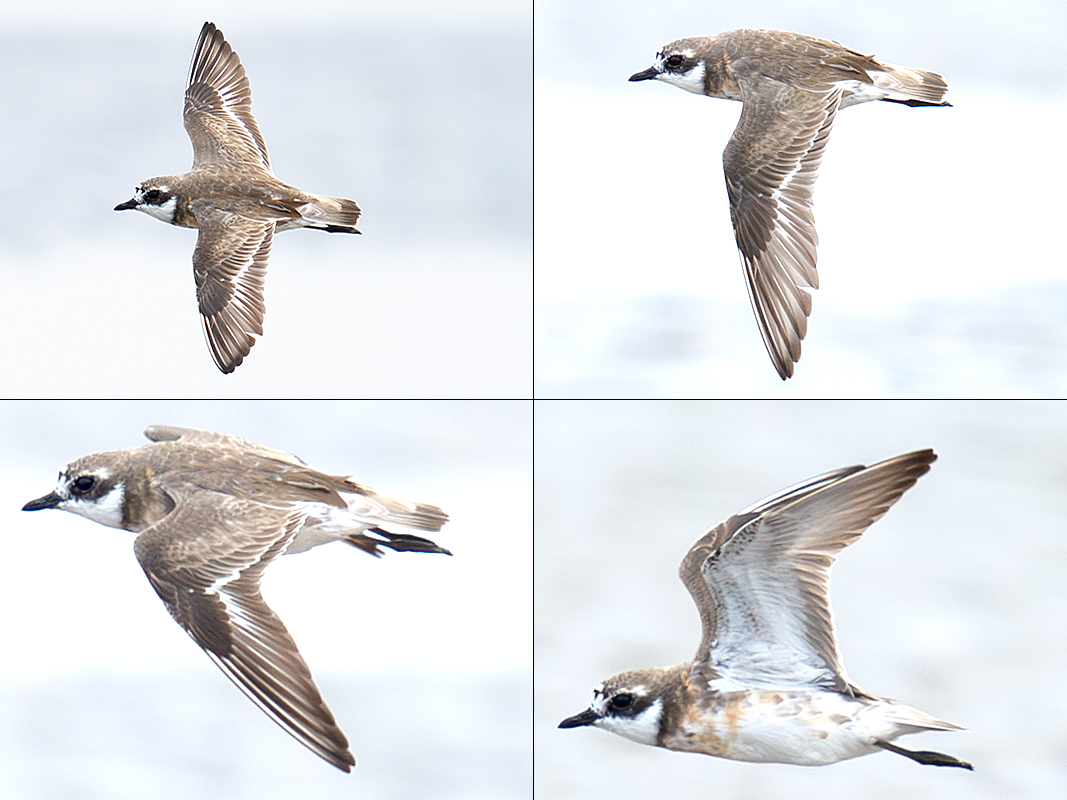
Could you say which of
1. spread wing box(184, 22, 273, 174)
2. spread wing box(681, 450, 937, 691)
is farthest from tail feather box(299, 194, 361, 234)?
spread wing box(681, 450, 937, 691)

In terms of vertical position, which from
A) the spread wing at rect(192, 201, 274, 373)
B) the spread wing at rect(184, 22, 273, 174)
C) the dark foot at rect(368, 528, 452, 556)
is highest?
the spread wing at rect(184, 22, 273, 174)

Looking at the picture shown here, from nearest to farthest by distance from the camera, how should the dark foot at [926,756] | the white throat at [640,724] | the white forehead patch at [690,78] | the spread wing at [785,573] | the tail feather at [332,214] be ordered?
1. the spread wing at [785,573]
2. the dark foot at [926,756]
3. the white throat at [640,724]
4. the tail feather at [332,214]
5. the white forehead patch at [690,78]

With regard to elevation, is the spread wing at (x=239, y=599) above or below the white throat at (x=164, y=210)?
below

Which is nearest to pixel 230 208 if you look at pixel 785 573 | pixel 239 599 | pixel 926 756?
pixel 239 599

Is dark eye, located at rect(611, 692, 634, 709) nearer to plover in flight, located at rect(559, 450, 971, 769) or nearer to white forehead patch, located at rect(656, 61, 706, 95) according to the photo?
plover in flight, located at rect(559, 450, 971, 769)

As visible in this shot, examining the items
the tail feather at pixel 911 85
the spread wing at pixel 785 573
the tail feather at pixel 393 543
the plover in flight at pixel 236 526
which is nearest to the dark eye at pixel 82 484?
the plover in flight at pixel 236 526

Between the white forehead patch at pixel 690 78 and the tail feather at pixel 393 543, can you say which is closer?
the tail feather at pixel 393 543

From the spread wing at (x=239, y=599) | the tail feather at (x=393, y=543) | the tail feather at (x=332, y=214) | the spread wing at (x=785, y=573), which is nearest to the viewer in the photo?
the spread wing at (x=239, y=599)

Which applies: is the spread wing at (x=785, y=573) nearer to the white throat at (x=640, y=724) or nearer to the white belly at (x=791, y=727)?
the white belly at (x=791, y=727)

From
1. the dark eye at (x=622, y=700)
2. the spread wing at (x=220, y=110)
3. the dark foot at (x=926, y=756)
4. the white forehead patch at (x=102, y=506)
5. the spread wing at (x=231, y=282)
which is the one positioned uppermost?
the spread wing at (x=220, y=110)

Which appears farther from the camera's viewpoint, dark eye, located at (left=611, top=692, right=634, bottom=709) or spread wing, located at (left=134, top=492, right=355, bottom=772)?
dark eye, located at (left=611, top=692, right=634, bottom=709)
